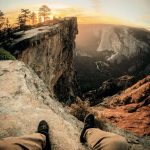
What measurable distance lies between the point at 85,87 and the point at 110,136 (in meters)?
46.0

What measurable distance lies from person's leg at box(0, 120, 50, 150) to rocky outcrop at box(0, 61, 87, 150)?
0.24 meters

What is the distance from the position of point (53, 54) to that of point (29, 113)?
82.7 ft

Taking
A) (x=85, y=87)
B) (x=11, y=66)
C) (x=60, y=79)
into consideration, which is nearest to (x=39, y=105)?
(x=11, y=66)

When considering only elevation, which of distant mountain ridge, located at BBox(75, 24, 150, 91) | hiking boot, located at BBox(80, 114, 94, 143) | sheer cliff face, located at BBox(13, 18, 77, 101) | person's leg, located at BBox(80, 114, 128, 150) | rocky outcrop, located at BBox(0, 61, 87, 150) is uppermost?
person's leg, located at BBox(80, 114, 128, 150)

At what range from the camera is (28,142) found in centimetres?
340

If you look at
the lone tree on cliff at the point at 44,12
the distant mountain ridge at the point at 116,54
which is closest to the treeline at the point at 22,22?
the lone tree on cliff at the point at 44,12

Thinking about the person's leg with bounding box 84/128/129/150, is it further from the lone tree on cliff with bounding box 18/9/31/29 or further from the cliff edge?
the lone tree on cliff with bounding box 18/9/31/29

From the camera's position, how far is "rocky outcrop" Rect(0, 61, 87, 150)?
434 cm

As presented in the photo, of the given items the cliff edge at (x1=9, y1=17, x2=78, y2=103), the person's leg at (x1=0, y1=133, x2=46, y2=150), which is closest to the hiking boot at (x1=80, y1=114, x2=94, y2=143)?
the person's leg at (x1=0, y1=133, x2=46, y2=150)

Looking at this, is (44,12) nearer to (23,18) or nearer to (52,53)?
(23,18)

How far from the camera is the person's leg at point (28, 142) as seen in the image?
3030mm

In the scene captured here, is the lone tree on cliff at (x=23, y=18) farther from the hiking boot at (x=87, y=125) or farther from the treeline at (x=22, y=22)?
the hiking boot at (x=87, y=125)

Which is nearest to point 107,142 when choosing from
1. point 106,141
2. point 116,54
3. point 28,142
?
point 106,141

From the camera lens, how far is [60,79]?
117 ft
